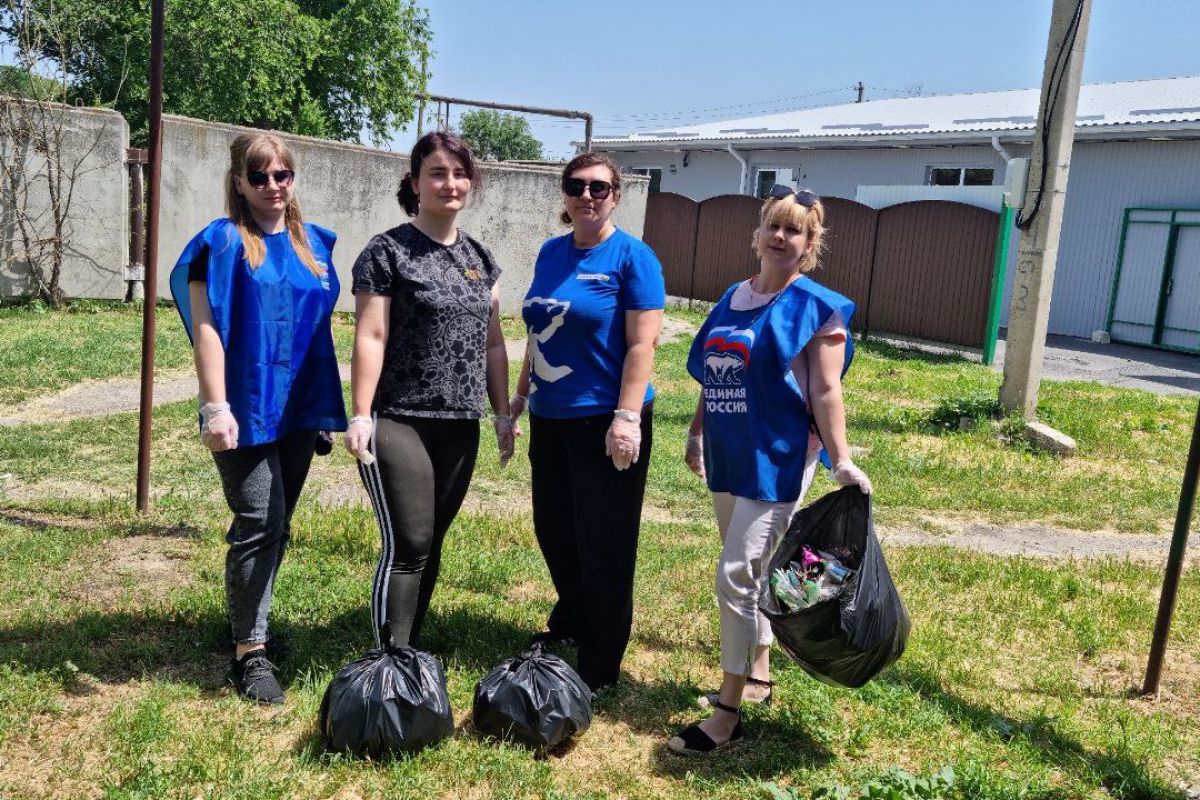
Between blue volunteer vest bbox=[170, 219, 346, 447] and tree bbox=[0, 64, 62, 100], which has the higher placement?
tree bbox=[0, 64, 62, 100]

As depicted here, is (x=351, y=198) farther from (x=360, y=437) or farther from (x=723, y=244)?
(x=360, y=437)

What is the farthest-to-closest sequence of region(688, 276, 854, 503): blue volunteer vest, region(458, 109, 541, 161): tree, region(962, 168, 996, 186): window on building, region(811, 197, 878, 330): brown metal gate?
region(458, 109, 541, 161): tree, region(962, 168, 996, 186): window on building, region(811, 197, 878, 330): brown metal gate, region(688, 276, 854, 503): blue volunteer vest

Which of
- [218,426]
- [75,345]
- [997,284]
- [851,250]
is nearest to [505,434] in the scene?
[218,426]

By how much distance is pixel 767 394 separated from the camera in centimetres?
347

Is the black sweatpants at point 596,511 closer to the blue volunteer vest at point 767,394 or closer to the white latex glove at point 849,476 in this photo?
the blue volunteer vest at point 767,394

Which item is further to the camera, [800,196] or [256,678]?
[256,678]

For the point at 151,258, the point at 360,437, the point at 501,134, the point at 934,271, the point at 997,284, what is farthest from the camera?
the point at 501,134

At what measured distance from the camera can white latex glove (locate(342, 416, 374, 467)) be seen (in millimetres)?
3371

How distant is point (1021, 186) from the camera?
918 cm

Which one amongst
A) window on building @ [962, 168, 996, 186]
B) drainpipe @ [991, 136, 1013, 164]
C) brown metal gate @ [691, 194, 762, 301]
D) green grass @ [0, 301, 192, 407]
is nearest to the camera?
green grass @ [0, 301, 192, 407]

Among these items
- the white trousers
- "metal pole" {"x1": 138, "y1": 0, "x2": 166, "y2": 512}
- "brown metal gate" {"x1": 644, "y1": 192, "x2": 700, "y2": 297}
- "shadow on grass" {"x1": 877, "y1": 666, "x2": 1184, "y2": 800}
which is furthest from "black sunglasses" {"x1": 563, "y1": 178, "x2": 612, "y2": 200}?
"brown metal gate" {"x1": 644, "y1": 192, "x2": 700, "y2": 297}

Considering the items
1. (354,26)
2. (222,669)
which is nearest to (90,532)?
(222,669)

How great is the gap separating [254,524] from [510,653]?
1.15m

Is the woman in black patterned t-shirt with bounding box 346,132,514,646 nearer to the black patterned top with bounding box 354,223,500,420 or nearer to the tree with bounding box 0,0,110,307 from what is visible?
the black patterned top with bounding box 354,223,500,420
